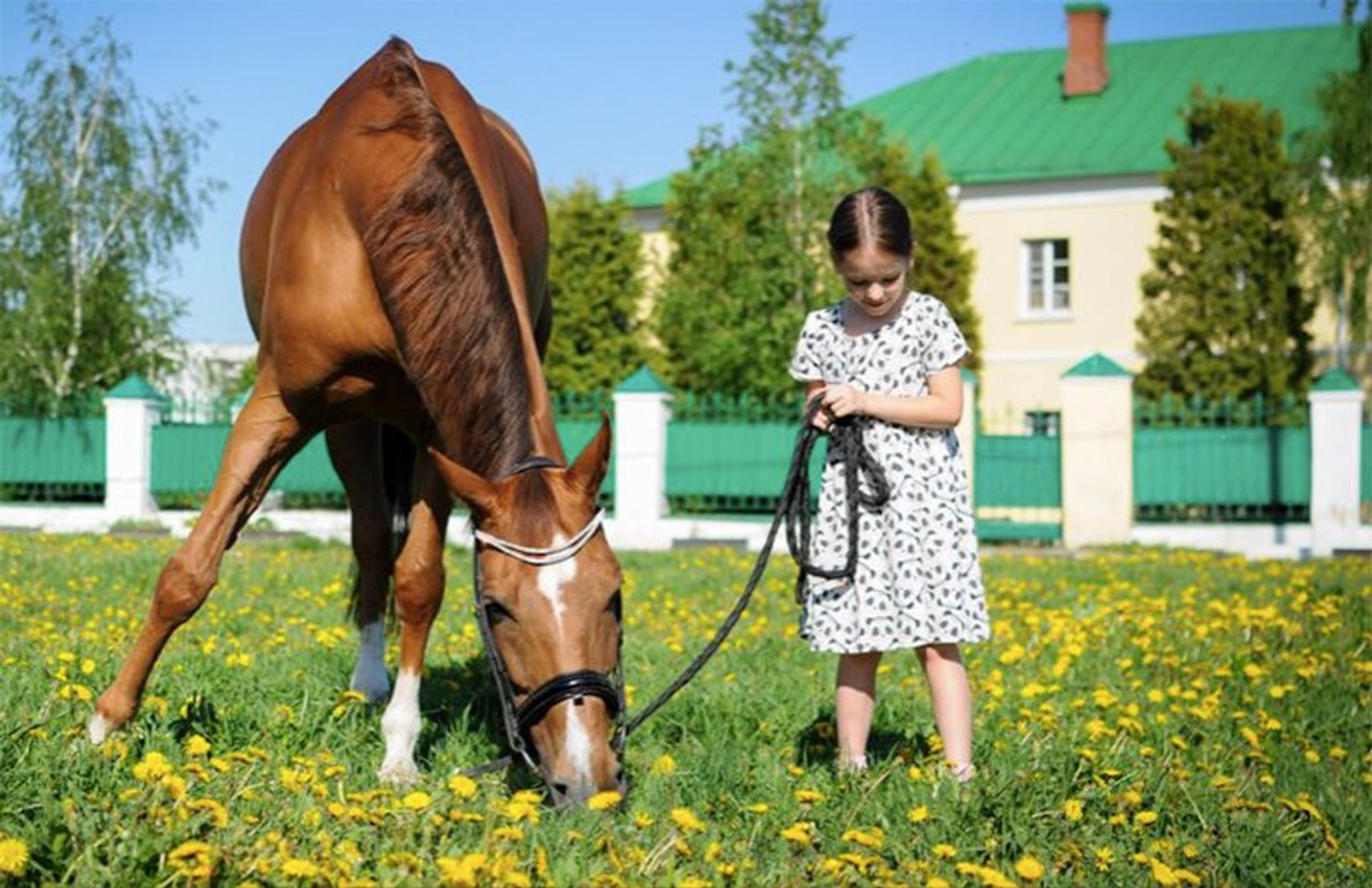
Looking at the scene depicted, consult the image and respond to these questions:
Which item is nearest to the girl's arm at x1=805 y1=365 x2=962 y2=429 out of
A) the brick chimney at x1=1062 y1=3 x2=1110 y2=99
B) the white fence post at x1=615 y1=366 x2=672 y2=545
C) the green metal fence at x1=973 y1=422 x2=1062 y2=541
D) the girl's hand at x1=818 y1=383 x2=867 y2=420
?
the girl's hand at x1=818 y1=383 x2=867 y2=420

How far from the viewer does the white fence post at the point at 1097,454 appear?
1902 centimetres

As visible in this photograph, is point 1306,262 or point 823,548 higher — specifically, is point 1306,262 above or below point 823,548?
above

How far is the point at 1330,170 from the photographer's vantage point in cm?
2803

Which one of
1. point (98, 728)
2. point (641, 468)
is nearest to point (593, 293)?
point (641, 468)

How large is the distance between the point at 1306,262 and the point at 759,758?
86.8ft

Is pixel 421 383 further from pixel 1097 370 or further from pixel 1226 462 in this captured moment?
pixel 1226 462

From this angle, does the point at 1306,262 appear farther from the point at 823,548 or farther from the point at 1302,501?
the point at 823,548

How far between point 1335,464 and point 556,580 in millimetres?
17103

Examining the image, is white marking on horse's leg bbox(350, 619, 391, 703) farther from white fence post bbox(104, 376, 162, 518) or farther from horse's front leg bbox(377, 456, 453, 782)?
white fence post bbox(104, 376, 162, 518)

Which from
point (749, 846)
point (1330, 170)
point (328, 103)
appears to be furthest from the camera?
point (1330, 170)

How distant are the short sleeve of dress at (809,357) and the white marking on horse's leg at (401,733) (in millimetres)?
1528

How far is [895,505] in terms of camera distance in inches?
178

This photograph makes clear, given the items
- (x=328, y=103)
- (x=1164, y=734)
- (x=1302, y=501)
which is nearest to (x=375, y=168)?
(x=328, y=103)

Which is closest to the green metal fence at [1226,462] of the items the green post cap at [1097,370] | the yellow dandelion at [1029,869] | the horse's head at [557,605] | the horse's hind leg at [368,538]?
the green post cap at [1097,370]
